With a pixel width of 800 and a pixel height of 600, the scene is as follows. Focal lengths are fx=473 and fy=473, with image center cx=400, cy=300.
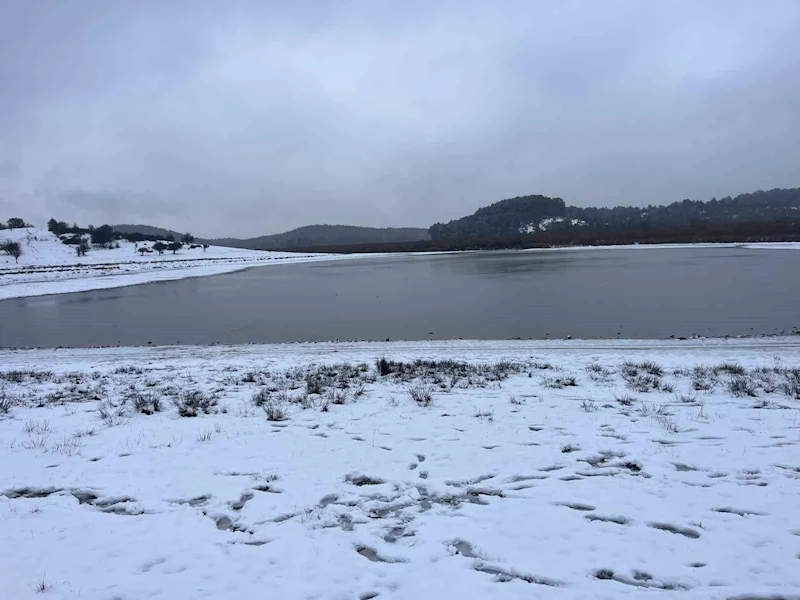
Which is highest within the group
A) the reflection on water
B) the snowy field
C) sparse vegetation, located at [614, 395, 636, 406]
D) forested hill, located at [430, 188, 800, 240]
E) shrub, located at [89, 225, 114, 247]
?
forested hill, located at [430, 188, 800, 240]

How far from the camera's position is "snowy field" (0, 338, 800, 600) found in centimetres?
397

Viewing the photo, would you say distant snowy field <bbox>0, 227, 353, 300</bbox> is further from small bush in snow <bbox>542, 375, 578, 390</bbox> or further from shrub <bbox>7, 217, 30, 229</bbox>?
small bush in snow <bbox>542, 375, 578, 390</bbox>

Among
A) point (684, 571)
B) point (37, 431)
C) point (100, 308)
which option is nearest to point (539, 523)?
point (684, 571)

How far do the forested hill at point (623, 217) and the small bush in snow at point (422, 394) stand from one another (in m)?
164

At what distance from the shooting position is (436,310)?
2380cm

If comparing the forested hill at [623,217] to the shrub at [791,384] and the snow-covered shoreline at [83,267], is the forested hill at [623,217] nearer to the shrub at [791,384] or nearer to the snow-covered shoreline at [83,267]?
the snow-covered shoreline at [83,267]

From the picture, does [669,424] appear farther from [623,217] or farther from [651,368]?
[623,217]

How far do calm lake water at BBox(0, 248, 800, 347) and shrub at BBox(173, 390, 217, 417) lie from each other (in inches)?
344

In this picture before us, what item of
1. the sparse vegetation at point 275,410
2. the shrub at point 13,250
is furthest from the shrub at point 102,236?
the sparse vegetation at point 275,410

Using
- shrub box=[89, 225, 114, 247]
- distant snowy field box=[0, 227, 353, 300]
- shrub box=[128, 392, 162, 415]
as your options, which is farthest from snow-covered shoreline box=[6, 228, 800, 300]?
shrub box=[128, 392, 162, 415]

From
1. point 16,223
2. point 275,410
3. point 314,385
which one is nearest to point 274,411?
point 275,410

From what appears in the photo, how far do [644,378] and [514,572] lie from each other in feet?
23.7

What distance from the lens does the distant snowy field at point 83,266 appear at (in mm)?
42438

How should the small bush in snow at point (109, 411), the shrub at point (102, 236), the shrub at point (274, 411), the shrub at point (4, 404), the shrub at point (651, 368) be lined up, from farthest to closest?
1. the shrub at point (102, 236)
2. the shrub at point (651, 368)
3. the shrub at point (4, 404)
4. the small bush in snow at point (109, 411)
5. the shrub at point (274, 411)
